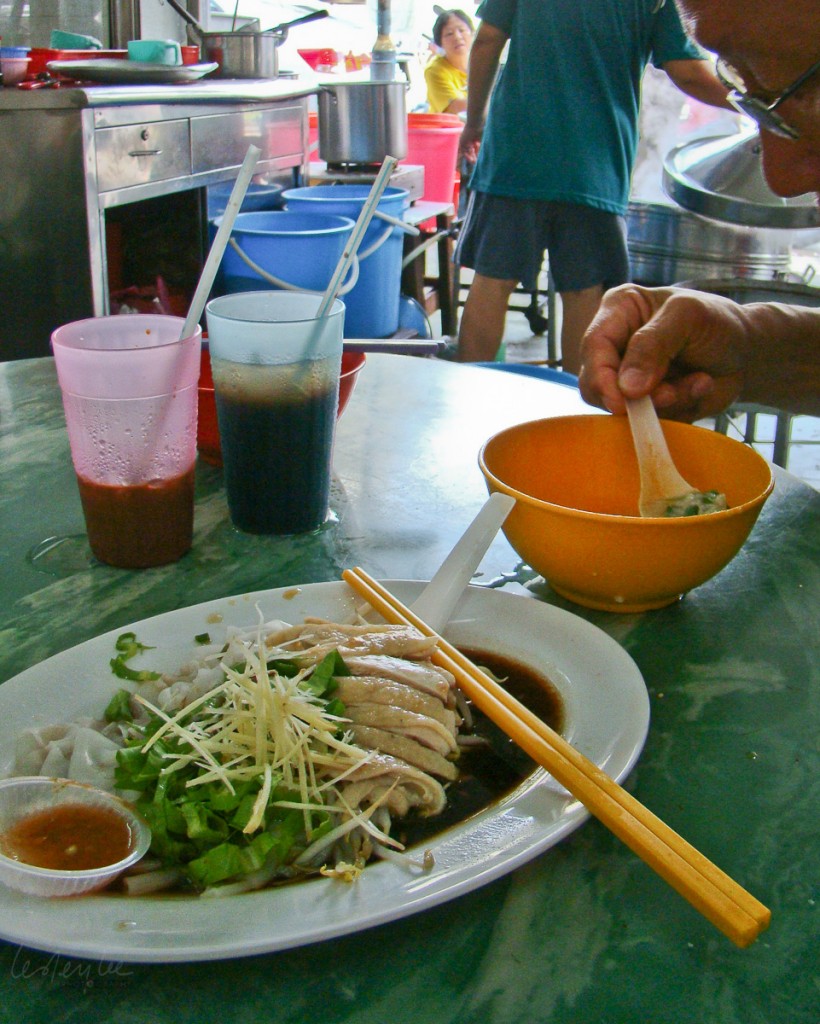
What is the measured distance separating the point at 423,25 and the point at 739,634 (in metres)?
9.49

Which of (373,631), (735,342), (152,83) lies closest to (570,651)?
(373,631)

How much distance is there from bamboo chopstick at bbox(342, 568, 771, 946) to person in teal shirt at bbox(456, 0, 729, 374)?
10.1 feet

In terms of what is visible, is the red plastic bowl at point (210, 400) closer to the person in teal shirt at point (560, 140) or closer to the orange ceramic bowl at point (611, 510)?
the orange ceramic bowl at point (611, 510)

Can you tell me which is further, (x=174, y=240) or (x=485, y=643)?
(x=174, y=240)

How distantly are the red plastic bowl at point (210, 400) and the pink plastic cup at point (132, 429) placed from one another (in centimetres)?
15

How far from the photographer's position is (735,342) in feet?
4.94

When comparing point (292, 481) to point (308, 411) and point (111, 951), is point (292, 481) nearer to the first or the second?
point (308, 411)

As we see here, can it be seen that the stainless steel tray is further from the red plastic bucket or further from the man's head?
the red plastic bucket

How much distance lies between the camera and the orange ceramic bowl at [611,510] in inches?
39.5

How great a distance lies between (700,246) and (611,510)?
2.87m

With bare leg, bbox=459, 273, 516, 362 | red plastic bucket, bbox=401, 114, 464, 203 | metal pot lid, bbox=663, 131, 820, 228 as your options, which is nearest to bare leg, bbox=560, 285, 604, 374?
bare leg, bbox=459, 273, 516, 362

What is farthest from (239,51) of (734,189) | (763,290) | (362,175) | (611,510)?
(611,510)

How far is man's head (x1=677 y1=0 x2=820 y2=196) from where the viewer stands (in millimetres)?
1213

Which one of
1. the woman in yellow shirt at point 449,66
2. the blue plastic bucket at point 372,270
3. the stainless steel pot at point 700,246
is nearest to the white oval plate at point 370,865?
the blue plastic bucket at point 372,270
